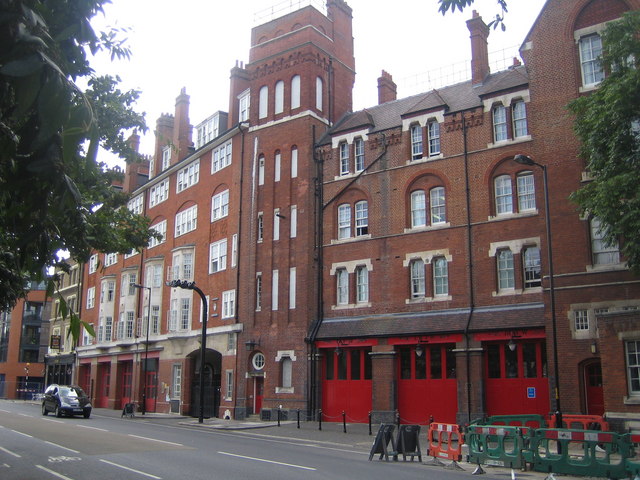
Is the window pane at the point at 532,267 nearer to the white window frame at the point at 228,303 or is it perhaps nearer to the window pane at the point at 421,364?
the window pane at the point at 421,364

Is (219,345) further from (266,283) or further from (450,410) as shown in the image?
(450,410)

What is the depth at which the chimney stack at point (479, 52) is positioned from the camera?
31.8m

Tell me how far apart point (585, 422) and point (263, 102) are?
2575 centimetres

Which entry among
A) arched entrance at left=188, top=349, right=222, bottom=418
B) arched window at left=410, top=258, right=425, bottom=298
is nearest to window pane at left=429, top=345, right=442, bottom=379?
arched window at left=410, top=258, right=425, bottom=298

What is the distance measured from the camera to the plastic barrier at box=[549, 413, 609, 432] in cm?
1931

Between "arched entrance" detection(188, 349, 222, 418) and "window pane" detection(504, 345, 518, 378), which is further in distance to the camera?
"arched entrance" detection(188, 349, 222, 418)

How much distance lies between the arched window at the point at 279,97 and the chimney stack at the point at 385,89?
5.73 metres

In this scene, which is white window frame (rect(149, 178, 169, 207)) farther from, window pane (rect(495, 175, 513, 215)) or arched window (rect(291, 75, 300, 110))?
window pane (rect(495, 175, 513, 215))

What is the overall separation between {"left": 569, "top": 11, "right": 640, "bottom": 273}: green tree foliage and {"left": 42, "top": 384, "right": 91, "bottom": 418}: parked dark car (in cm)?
2770

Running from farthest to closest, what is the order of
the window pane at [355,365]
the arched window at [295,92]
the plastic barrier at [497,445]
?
1. the arched window at [295,92]
2. the window pane at [355,365]
3. the plastic barrier at [497,445]

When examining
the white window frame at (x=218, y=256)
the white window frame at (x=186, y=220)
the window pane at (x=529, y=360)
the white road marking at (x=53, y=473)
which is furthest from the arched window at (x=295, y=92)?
the white road marking at (x=53, y=473)

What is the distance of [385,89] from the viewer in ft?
124

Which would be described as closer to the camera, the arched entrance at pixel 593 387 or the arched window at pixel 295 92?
the arched entrance at pixel 593 387

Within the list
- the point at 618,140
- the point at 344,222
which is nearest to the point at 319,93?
the point at 344,222
